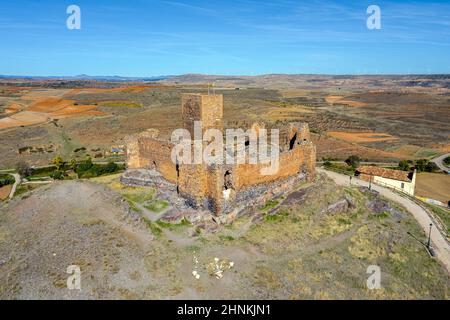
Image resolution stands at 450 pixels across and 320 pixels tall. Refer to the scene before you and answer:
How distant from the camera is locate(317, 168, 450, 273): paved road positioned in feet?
65.0

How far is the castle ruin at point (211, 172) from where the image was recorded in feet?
63.5

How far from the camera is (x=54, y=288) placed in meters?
14.2

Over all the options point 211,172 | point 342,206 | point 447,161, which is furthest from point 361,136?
point 211,172

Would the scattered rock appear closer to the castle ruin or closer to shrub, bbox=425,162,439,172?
the castle ruin

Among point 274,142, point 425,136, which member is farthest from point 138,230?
point 425,136

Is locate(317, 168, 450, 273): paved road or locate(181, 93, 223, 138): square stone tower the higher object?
locate(181, 93, 223, 138): square stone tower

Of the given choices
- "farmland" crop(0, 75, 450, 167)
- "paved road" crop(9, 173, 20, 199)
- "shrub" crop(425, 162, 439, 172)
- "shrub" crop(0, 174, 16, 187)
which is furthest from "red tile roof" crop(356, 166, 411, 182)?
"shrub" crop(0, 174, 16, 187)

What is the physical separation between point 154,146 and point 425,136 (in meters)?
66.2

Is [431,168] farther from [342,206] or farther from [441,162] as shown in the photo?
[342,206]

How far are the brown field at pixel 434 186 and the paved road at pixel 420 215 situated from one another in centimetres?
957

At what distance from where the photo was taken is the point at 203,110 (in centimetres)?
2072

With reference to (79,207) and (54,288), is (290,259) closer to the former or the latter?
(54,288)

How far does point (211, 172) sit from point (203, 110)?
153 inches

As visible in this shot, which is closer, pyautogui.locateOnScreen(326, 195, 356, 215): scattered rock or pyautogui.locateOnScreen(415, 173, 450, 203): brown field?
pyautogui.locateOnScreen(326, 195, 356, 215): scattered rock
